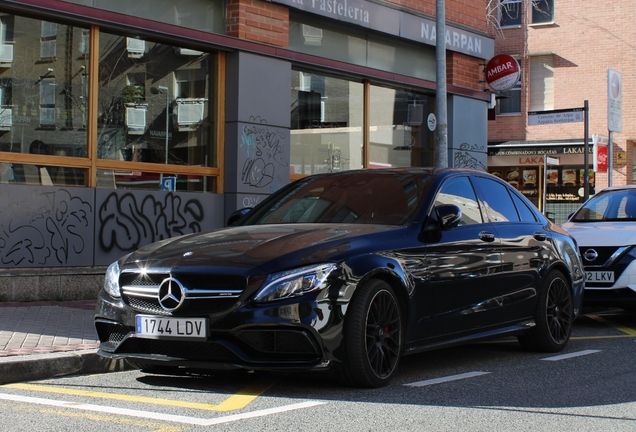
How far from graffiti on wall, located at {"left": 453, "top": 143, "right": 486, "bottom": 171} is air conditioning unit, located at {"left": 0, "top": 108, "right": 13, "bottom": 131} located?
9272 mm

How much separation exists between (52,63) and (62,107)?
1.76 feet

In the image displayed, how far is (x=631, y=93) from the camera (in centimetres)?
2914

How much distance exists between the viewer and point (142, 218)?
39.5 ft

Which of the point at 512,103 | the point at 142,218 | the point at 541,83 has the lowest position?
the point at 142,218

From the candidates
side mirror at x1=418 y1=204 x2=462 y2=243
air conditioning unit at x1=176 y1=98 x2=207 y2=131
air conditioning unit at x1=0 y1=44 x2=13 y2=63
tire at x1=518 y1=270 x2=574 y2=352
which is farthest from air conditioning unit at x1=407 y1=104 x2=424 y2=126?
side mirror at x1=418 y1=204 x2=462 y2=243

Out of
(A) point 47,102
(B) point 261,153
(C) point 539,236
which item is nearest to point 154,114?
(A) point 47,102

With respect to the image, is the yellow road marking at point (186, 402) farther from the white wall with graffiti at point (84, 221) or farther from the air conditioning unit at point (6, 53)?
the air conditioning unit at point (6, 53)

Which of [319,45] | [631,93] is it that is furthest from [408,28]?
[631,93]

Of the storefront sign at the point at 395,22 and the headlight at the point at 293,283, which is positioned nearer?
the headlight at the point at 293,283

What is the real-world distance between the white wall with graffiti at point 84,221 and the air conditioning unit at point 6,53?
58.9 inches

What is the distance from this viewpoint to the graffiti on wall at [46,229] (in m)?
10.5

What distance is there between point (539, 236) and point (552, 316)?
71 cm

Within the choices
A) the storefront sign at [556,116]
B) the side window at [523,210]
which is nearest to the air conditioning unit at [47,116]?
the side window at [523,210]

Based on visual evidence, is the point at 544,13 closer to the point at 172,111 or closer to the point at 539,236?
the point at 172,111
